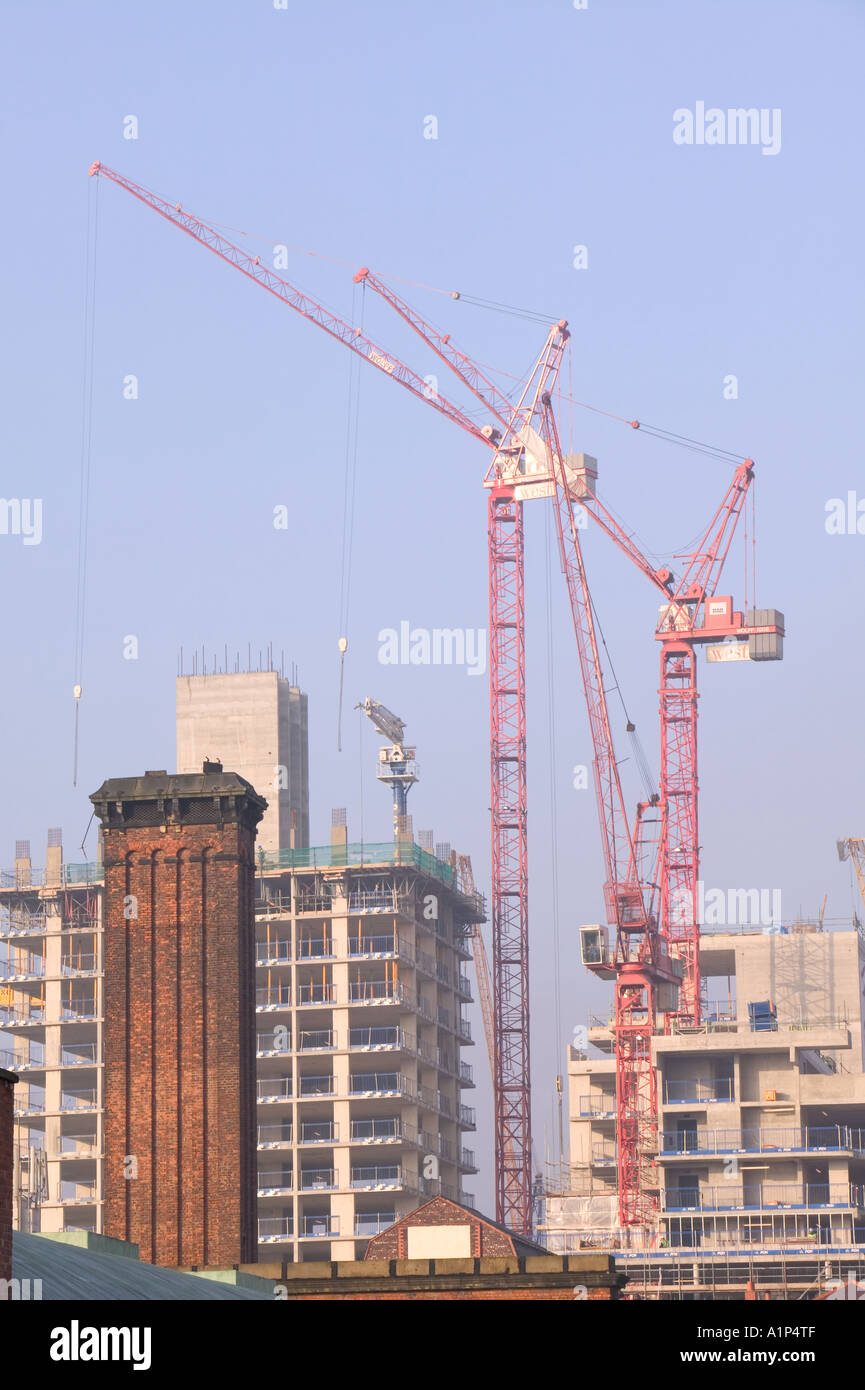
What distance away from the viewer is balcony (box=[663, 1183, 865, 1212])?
145 meters

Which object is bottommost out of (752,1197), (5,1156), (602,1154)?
(752,1197)

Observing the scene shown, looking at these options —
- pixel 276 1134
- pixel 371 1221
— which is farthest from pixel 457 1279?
pixel 276 1134

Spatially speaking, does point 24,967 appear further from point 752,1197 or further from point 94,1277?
point 94,1277

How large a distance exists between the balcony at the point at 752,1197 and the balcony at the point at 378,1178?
18331mm

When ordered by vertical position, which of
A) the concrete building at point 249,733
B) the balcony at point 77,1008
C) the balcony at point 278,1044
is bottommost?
the balcony at point 278,1044

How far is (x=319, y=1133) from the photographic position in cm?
15875

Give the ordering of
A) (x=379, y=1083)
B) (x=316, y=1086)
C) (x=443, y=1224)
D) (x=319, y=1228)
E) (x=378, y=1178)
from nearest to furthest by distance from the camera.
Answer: (x=443, y=1224) → (x=319, y=1228) → (x=378, y=1178) → (x=379, y=1083) → (x=316, y=1086)

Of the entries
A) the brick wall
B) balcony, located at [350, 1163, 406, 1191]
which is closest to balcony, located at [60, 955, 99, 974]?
balcony, located at [350, 1163, 406, 1191]

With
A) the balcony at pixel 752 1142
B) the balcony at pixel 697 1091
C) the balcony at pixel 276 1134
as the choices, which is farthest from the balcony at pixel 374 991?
the balcony at pixel 752 1142

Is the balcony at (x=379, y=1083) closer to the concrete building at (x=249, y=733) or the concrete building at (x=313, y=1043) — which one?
the concrete building at (x=313, y=1043)

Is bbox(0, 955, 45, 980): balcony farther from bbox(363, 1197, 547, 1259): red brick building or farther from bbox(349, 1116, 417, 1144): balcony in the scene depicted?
bbox(363, 1197, 547, 1259): red brick building

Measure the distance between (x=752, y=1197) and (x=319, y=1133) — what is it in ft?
95.8

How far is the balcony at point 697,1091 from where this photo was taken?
150125mm
